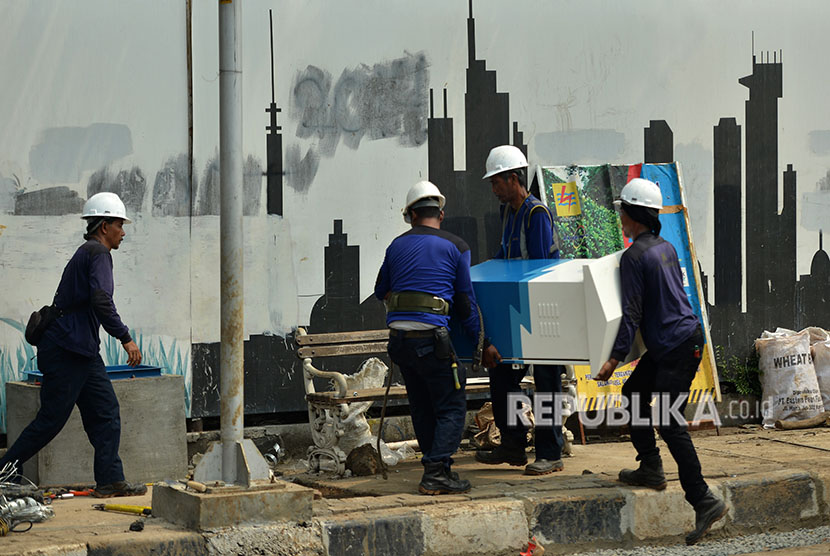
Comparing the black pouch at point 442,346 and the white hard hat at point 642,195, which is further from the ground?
the white hard hat at point 642,195

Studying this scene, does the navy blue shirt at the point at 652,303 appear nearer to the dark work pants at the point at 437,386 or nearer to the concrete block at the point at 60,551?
the dark work pants at the point at 437,386

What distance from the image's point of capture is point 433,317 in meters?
7.02

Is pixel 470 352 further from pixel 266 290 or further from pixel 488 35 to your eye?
pixel 488 35

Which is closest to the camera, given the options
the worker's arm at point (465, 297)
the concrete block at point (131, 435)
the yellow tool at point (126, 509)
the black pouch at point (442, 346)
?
the yellow tool at point (126, 509)

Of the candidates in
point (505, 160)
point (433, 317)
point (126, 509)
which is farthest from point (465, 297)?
point (126, 509)

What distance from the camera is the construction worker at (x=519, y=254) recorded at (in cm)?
762

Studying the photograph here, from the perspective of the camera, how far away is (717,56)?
10.4 metres

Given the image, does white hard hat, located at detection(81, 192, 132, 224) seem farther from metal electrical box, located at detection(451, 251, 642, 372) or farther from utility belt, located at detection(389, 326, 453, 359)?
metal electrical box, located at detection(451, 251, 642, 372)

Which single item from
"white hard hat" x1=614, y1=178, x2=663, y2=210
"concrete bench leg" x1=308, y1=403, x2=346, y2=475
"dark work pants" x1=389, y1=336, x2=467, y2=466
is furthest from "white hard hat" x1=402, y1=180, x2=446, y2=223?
"concrete bench leg" x1=308, y1=403, x2=346, y2=475

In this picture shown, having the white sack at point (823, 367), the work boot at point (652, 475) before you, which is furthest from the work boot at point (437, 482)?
the white sack at point (823, 367)

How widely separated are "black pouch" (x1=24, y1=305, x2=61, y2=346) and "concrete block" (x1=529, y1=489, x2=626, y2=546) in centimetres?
316

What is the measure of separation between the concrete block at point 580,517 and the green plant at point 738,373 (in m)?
3.60

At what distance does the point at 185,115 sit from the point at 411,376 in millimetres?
2702

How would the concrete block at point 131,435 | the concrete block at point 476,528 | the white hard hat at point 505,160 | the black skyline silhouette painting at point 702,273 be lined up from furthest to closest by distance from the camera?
the black skyline silhouette painting at point 702,273 < the concrete block at point 131,435 < the white hard hat at point 505,160 < the concrete block at point 476,528
